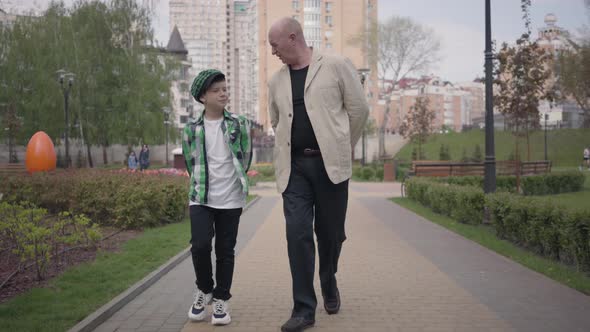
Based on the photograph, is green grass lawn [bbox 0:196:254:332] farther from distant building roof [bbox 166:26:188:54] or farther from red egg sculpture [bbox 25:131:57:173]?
distant building roof [bbox 166:26:188:54]

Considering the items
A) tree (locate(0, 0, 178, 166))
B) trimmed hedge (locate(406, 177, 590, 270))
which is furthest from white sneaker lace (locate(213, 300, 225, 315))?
tree (locate(0, 0, 178, 166))

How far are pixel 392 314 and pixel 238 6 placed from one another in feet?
482

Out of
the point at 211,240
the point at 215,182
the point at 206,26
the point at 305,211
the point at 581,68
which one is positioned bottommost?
the point at 211,240

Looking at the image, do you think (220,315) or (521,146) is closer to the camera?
(220,315)

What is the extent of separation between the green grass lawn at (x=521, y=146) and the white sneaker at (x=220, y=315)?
89.5ft

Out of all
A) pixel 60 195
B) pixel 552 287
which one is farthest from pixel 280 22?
pixel 60 195

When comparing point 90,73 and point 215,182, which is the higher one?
point 90,73

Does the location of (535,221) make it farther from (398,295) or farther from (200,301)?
(200,301)

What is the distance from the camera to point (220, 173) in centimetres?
405

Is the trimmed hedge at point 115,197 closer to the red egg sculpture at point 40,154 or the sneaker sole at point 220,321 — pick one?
the sneaker sole at point 220,321

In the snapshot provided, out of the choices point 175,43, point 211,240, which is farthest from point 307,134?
point 175,43

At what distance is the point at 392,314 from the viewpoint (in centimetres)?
434

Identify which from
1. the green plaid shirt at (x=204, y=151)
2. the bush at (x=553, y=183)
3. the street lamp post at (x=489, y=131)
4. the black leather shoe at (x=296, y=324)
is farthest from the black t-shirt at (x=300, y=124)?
the bush at (x=553, y=183)

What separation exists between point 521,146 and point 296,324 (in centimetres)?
4302
